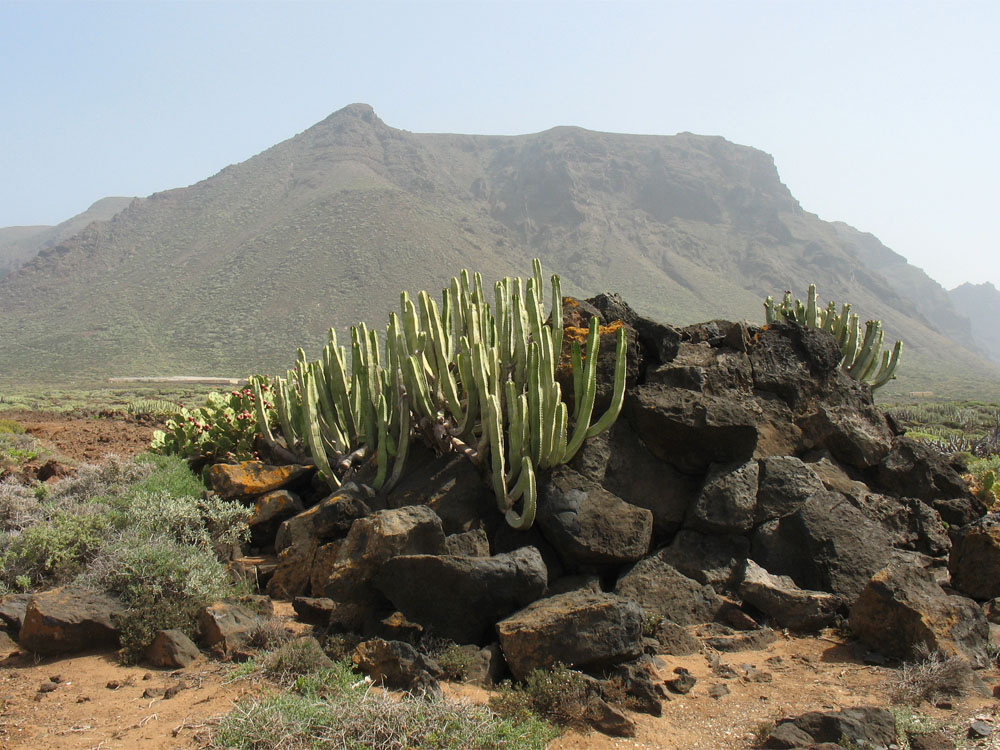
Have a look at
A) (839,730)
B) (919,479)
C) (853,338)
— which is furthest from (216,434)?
(853,338)

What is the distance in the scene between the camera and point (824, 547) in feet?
22.0

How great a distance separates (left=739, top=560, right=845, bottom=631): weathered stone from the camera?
619cm

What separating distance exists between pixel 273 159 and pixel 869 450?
94.2m

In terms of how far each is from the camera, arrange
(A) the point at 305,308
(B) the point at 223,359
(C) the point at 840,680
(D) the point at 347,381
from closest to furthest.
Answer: (C) the point at 840,680 → (D) the point at 347,381 → (B) the point at 223,359 → (A) the point at 305,308

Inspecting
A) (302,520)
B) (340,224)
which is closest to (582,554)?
(302,520)

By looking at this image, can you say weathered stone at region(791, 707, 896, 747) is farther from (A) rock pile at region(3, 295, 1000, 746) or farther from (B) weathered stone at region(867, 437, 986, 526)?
(B) weathered stone at region(867, 437, 986, 526)

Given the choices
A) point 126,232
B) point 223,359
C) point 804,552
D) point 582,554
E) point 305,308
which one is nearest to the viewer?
point 582,554

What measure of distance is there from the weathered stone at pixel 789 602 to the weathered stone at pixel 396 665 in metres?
2.78

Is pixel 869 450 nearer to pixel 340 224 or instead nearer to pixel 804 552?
pixel 804 552

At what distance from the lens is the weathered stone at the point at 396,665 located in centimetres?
474

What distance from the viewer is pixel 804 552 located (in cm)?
677

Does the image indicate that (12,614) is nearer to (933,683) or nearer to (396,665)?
(396,665)

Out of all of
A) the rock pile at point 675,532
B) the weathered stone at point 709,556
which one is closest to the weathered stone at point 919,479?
the rock pile at point 675,532

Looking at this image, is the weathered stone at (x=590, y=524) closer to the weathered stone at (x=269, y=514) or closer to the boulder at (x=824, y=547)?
the boulder at (x=824, y=547)
